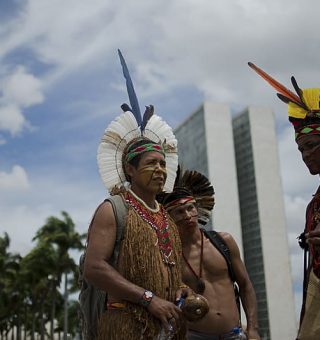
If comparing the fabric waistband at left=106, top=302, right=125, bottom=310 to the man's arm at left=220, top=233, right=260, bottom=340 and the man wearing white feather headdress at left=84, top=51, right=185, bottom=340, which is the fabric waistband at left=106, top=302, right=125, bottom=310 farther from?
the man's arm at left=220, top=233, right=260, bottom=340

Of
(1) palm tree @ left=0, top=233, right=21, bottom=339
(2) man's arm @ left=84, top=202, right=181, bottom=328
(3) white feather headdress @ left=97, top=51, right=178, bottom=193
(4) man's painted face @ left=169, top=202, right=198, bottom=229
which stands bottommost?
(2) man's arm @ left=84, top=202, right=181, bottom=328

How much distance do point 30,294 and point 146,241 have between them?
5004 centimetres

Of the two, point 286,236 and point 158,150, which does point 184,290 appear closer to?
point 158,150

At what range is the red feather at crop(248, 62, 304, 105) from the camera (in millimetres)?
3874

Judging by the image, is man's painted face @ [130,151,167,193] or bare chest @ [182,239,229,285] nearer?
man's painted face @ [130,151,167,193]

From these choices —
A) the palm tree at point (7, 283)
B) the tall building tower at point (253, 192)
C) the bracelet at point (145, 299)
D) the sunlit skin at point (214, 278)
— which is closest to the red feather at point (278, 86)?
the sunlit skin at point (214, 278)

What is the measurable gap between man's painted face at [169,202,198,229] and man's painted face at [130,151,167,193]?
3.16 feet

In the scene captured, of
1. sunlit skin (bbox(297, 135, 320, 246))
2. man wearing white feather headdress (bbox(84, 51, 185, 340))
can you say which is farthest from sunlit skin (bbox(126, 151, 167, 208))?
sunlit skin (bbox(297, 135, 320, 246))

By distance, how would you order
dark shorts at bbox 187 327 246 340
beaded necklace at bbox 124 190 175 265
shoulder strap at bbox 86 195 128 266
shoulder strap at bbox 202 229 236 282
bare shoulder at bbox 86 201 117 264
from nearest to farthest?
bare shoulder at bbox 86 201 117 264, shoulder strap at bbox 86 195 128 266, beaded necklace at bbox 124 190 175 265, dark shorts at bbox 187 327 246 340, shoulder strap at bbox 202 229 236 282

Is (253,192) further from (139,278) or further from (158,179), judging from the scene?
(139,278)

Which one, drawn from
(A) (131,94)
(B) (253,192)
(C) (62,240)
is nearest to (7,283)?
(C) (62,240)

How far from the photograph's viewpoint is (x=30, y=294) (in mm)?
50719

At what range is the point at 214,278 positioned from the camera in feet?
14.8

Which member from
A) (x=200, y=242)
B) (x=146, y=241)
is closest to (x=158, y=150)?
(x=146, y=241)
